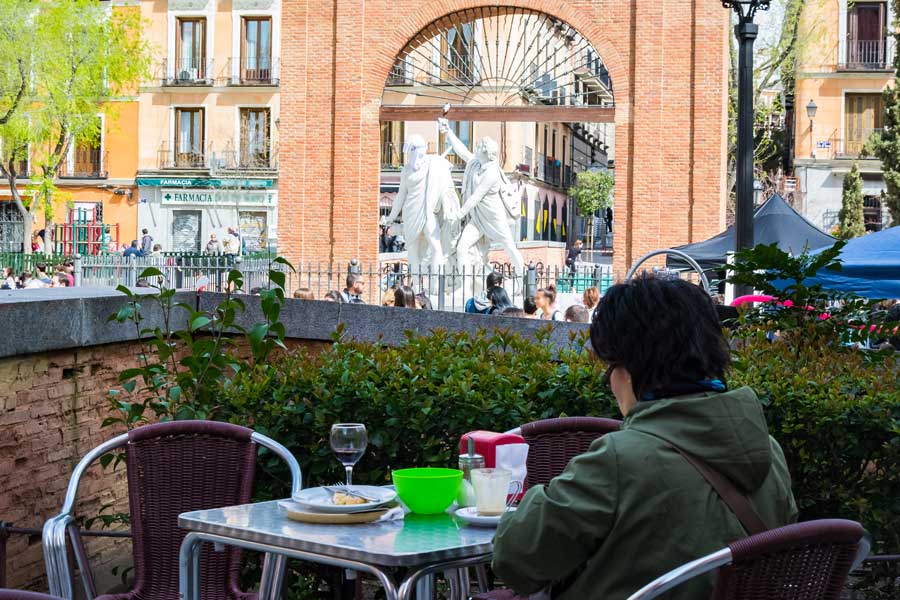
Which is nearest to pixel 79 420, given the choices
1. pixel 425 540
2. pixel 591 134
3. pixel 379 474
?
pixel 379 474

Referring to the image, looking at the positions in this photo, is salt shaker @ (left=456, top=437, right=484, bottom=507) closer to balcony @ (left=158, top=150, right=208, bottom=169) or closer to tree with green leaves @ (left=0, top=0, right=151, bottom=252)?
tree with green leaves @ (left=0, top=0, right=151, bottom=252)

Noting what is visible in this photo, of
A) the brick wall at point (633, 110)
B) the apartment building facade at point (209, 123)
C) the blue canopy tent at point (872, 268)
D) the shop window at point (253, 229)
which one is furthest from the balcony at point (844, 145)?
the blue canopy tent at point (872, 268)

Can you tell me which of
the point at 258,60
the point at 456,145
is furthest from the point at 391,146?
the point at 456,145

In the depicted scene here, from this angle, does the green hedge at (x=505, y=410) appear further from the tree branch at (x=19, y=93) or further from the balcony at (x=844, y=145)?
the balcony at (x=844, y=145)

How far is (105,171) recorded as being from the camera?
49.7 meters

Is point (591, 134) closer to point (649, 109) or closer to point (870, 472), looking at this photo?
point (649, 109)

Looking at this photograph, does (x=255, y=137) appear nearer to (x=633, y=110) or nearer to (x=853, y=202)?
(x=853, y=202)

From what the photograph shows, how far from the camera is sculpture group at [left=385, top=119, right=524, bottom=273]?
64.0 feet

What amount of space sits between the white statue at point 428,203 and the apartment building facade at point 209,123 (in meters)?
28.9

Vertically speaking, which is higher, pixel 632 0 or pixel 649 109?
pixel 632 0

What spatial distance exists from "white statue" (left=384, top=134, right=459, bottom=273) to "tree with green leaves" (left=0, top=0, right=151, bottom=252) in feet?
63.6

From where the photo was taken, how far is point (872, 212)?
47062mm

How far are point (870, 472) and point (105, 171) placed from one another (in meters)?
48.3

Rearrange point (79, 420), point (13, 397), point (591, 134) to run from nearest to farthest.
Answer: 1. point (13, 397)
2. point (79, 420)
3. point (591, 134)
